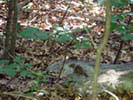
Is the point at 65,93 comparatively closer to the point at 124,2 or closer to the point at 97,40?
the point at 124,2

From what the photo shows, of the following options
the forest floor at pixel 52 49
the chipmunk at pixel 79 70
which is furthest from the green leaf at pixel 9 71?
the chipmunk at pixel 79 70

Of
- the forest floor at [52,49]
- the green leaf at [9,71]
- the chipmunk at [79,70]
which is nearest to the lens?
the green leaf at [9,71]

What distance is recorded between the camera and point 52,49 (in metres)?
3.91

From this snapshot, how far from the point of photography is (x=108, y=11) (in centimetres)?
91

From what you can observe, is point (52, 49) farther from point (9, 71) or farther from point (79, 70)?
point (9, 71)

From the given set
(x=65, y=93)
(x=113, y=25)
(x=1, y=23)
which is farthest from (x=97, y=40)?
(x=113, y=25)

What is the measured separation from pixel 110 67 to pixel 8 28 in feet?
3.79

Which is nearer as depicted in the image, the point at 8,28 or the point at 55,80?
the point at 8,28

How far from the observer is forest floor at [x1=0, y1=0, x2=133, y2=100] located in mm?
2578

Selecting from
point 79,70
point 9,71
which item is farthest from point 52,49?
point 9,71

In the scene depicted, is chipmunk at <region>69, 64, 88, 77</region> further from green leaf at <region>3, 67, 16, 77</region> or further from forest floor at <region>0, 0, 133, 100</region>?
green leaf at <region>3, 67, 16, 77</region>

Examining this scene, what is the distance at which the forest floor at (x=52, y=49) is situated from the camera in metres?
2.58

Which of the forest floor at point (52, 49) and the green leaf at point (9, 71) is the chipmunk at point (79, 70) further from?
the green leaf at point (9, 71)

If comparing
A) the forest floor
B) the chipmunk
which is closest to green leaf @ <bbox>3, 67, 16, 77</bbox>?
the forest floor
